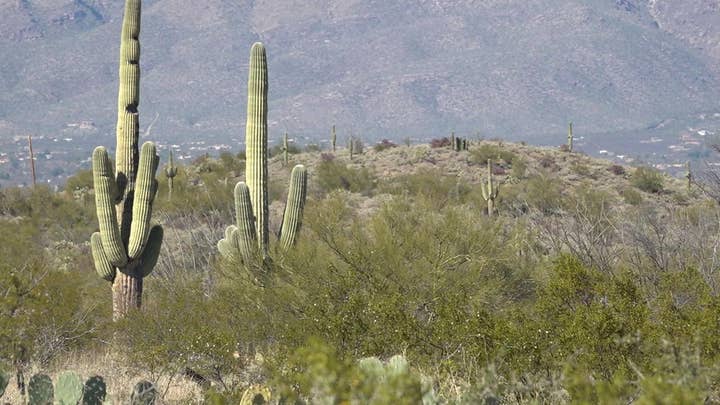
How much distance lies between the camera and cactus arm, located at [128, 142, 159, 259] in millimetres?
16578

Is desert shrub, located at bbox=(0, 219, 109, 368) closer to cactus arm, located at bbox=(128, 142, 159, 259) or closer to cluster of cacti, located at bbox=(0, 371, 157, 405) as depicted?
cactus arm, located at bbox=(128, 142, 159, 259)

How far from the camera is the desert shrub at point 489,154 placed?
47.2m

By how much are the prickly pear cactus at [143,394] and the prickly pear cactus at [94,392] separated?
24 centimetres

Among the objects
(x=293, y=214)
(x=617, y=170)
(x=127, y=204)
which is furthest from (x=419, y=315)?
(x=617, y=170)

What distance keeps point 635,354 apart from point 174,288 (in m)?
8.82

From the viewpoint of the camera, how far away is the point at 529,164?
4781cm

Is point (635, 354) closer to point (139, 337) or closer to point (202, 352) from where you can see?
point (202, 352)

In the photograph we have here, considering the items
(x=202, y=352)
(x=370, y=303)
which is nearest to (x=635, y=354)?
(x=370, y=303)

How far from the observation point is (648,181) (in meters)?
44.9

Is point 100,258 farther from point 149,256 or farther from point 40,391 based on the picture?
point 40,391

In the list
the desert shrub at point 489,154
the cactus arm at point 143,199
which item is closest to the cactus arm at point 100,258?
the cactus arm at point 143,199

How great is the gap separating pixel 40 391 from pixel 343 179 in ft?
115

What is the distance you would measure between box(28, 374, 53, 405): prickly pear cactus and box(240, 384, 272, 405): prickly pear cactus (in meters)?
1.44

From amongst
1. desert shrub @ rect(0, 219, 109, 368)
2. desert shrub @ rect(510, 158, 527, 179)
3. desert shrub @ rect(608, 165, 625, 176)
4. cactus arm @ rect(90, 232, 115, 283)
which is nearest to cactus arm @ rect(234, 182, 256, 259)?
cactus arm @ rect(90, 232, 115, 283)
